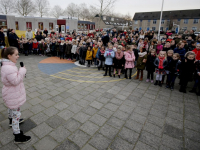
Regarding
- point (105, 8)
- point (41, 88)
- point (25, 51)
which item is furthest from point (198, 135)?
point (105, 8)

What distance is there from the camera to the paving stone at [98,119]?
11.7 feet

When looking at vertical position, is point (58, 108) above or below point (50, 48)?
below

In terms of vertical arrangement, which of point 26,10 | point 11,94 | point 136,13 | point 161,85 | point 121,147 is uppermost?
point 136,13

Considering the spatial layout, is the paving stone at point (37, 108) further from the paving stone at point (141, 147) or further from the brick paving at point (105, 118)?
the paving stone at point (141, 147)

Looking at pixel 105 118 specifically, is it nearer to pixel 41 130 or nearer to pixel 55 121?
pixel 55 121

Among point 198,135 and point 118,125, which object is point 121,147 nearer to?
point 118,125

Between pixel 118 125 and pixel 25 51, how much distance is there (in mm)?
11693

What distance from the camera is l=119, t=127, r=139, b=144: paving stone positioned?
303 centimetres

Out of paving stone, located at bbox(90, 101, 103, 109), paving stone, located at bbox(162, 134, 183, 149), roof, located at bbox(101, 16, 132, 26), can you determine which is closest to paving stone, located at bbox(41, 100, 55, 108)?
paving stone, located at bbox(90, 101, 103, 109)

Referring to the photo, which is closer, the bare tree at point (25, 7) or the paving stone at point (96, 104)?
the paving stone at point (96, 104)

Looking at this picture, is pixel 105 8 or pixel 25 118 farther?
pixel 105 8

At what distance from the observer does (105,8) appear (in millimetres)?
24266

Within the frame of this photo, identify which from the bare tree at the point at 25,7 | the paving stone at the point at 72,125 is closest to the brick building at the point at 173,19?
the bare tree at the point at 25,7

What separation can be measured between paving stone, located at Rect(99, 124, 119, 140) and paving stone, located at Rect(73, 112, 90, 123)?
23.6 inches
